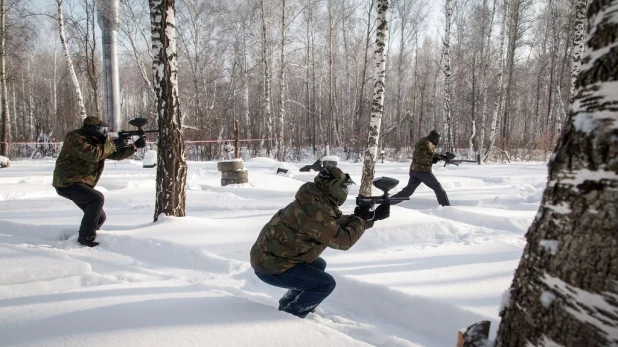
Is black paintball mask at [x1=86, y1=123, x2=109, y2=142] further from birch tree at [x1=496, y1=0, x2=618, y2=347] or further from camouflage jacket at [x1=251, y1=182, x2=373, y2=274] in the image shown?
birch tree at [x1=496, y1=0, x2=618, y2=347]

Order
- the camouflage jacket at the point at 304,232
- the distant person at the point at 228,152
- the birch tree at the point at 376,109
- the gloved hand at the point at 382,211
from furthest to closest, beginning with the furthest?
the distant person at the point at 228,152
the birch tree at the point at 376,109
the gloved hand at the point at 382,211
the camouflage jacket at the point at 304,232

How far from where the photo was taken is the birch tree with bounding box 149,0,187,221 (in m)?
4.77

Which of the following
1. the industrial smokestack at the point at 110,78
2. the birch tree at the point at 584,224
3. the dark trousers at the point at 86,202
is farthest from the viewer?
the industrial smokestack at the point at 110,78

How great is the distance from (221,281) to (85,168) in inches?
88.4

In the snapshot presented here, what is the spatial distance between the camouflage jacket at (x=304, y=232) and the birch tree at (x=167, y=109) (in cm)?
279

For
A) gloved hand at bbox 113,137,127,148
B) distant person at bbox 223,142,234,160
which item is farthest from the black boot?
distant person at bbox 223,142,234,160

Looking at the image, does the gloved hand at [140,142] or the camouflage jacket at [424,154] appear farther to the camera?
the camouflage jacket at [424,154]

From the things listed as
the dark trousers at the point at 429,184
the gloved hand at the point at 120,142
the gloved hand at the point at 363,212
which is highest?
the gloved hand at the point at 120,142

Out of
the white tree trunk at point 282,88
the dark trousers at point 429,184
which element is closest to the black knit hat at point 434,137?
the dark trousers at point 429,184

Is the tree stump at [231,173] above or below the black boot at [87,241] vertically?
above

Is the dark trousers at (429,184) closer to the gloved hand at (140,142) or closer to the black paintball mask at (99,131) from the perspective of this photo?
the gloved hand at (140,142)

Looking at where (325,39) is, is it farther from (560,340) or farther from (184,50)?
(560,340)

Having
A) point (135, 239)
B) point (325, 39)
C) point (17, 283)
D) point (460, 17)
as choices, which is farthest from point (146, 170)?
point (460, 17)

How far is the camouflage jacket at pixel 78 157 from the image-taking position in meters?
4.20
